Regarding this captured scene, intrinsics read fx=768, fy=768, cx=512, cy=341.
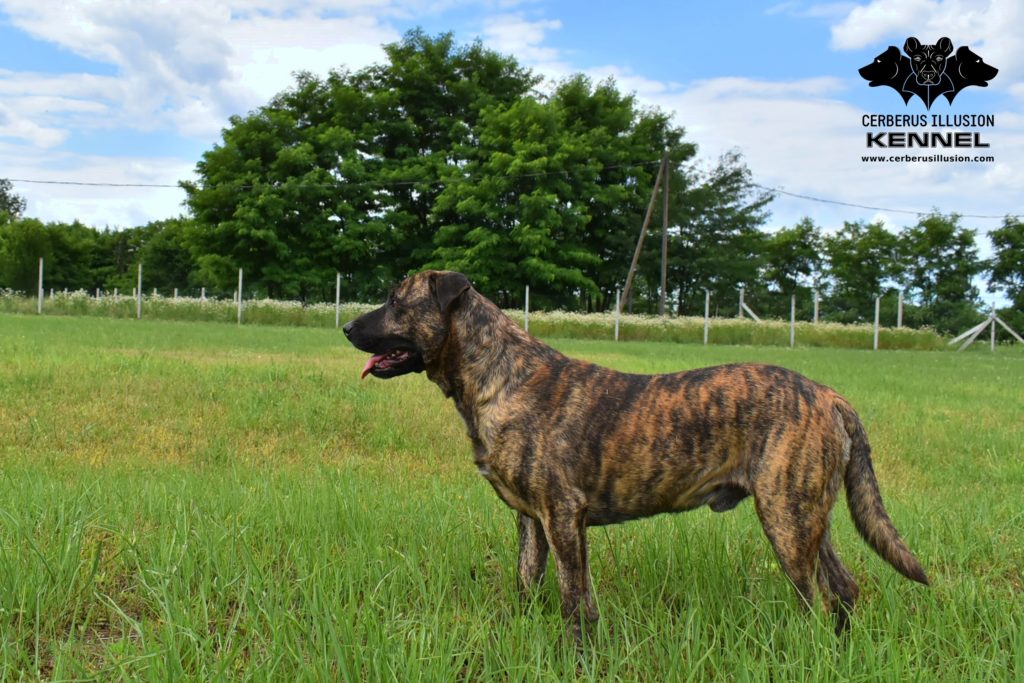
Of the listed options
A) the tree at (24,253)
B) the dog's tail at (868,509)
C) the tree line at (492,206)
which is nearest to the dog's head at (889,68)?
the dog's tail at (868,509)

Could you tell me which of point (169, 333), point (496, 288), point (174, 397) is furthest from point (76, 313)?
point (174, 397)

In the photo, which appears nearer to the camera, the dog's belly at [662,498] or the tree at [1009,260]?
the dog's belly at [662,498]

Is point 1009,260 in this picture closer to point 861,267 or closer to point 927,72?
point 861,267

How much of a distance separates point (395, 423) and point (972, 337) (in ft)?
135

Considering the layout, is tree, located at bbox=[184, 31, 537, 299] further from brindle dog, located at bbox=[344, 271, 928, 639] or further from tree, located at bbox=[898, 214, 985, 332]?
brindle dog, located at bbox=[344, 271, 928, 639]

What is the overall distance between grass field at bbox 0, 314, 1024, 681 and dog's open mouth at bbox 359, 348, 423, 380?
3.24ft

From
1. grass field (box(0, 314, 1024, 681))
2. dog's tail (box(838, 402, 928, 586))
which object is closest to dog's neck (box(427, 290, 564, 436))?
grass field (box(0, 314, 1024, 681))

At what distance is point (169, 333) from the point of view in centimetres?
2189

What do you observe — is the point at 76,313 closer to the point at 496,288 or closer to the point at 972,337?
the point at 496,288

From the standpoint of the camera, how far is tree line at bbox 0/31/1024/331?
154 feet

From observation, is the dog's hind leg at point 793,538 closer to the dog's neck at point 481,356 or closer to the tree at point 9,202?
the dog's neck at point 481,356

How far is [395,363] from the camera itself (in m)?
4.20

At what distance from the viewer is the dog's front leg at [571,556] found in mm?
3596

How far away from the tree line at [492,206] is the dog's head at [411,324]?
130 feet
